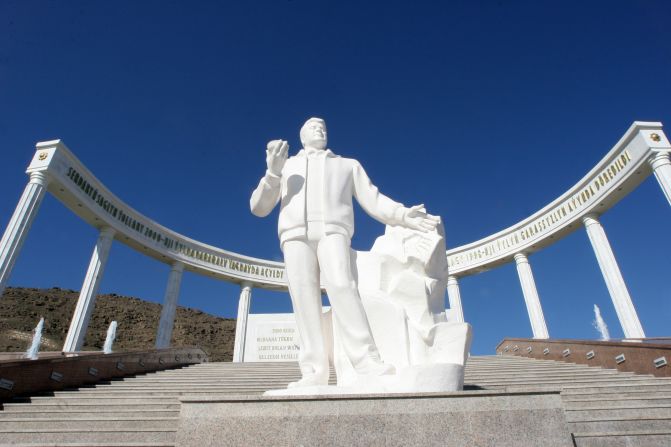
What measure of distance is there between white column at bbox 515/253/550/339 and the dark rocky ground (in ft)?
111

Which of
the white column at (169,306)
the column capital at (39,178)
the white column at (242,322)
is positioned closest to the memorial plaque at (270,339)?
the white column at (242,322)

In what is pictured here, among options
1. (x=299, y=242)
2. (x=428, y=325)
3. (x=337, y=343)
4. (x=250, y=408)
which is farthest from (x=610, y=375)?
(x=250, y=408)

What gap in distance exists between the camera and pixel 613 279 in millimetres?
14227

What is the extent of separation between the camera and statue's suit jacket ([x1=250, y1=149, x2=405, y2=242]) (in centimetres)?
393

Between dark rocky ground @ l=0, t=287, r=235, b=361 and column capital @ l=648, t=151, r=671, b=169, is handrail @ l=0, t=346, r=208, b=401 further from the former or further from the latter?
dark rocky ground @ l=0, t=287, r=235, b=361

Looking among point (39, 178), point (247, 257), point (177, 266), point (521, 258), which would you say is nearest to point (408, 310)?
point (39, 178)

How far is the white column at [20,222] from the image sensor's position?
1112 cm

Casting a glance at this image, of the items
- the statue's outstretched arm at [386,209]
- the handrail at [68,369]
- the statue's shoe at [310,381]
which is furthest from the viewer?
the handrail at [68,369]

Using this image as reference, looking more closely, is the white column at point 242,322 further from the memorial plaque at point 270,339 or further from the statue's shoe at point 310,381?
the statue's shoe at point 310,381

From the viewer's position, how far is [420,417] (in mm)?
2586

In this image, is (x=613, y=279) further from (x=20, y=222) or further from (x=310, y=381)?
(x=20, y=222)

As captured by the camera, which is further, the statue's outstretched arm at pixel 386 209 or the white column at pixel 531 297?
the white column at pixel 531 297

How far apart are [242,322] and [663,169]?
18.4m

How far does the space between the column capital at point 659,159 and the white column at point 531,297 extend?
718cm
